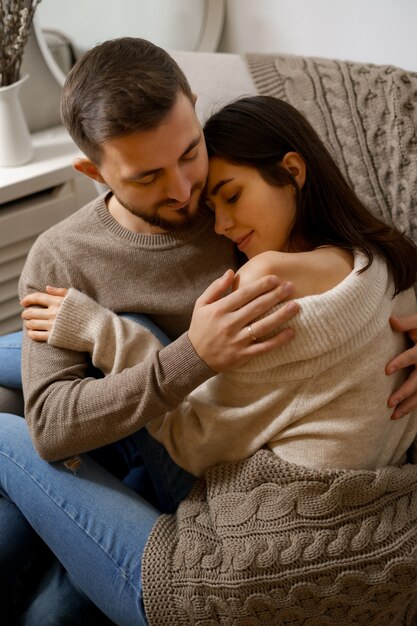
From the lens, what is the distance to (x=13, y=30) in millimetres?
1773

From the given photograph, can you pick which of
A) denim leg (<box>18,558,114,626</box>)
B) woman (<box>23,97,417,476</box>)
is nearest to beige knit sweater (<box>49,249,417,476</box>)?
woman (<box>23,97,417,476</box>)

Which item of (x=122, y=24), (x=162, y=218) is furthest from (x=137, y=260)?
(x=122, y=24)

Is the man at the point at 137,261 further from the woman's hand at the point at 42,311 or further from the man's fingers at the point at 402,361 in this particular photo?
the man's fingers at the point at 402,361

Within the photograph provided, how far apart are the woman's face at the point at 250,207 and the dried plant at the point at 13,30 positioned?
906 mm

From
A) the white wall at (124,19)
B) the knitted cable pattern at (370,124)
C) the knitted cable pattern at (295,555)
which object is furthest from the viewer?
the white wall at (124,19)

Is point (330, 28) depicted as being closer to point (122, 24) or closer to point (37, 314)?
point (122, 24)

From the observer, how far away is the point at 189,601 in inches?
39.2

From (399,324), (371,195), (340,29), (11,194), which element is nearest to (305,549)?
(399,324)

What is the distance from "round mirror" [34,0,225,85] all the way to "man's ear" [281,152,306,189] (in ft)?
3.53

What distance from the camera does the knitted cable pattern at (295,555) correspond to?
3.18ft

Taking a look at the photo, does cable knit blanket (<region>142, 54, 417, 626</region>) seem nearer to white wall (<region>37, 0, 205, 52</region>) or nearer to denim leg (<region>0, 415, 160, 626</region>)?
denim leg (<region>0, 415, 160, 626</region>)

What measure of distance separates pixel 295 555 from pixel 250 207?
55 cm

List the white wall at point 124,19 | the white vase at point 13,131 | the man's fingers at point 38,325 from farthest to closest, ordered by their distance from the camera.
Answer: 1. the white wall at point 124,19
2. the white vase at point 13,131
3. the man's fingers at point 38,325

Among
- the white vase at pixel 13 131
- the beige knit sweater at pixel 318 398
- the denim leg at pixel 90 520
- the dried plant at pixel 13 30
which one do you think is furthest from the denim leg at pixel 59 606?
the dried plant at pixel 13 30
